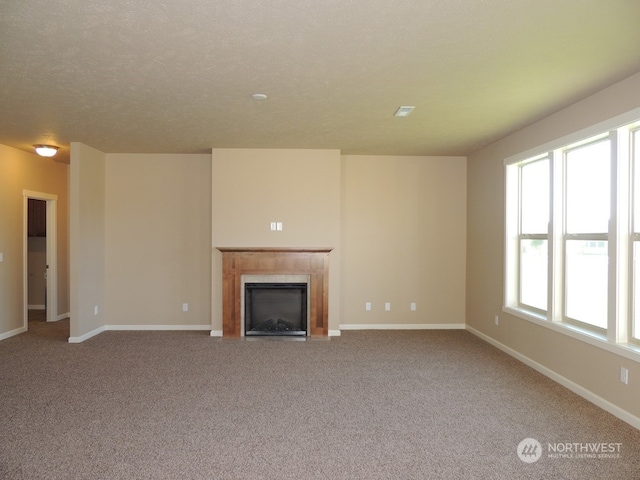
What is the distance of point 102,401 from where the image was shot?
356cm

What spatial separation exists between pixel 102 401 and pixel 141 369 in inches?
33.9

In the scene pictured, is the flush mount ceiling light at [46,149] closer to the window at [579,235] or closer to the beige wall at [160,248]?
the beige wall at [160,248]

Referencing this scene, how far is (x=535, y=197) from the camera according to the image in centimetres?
478

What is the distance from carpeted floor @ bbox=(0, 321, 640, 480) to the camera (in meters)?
2.56

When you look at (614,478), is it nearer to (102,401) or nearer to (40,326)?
(102,401)

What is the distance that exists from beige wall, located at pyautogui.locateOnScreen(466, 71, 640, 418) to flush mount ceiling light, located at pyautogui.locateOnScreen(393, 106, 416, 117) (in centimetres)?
143

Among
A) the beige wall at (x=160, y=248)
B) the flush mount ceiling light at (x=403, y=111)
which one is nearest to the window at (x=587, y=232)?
the flush mount ceiling light at (x=403, y=111)

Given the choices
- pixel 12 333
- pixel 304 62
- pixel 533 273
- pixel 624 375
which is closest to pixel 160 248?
pixel 12 333

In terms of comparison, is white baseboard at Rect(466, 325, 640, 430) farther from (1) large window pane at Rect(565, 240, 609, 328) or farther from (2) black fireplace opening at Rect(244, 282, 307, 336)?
(2) black fireplace opening at Rect(244, 282, 307, 336)

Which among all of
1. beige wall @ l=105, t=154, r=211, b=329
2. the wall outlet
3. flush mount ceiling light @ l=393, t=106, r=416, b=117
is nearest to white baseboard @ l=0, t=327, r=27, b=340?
beige wall @ l=105, t=154, r=211, b=329

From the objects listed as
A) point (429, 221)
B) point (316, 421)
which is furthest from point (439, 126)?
point (316, 421)

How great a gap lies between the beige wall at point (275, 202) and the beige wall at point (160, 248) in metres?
0.47

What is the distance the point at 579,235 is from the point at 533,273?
980 mm

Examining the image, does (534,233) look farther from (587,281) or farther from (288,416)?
(288,416)
